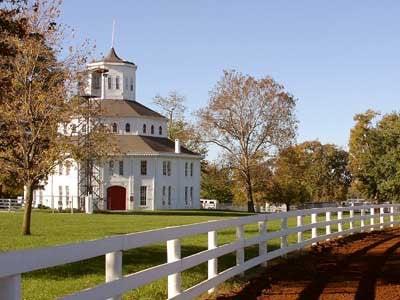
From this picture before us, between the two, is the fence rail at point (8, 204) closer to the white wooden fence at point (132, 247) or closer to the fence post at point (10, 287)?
the white wooden fence at point (132, 247)

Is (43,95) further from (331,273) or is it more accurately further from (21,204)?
(21,204)

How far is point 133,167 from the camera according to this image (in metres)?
70.2

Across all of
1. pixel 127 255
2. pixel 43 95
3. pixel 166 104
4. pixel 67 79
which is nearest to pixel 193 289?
pixel 127 255

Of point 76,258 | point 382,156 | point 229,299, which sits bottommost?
point 229,299

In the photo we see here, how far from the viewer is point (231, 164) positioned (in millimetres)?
69188

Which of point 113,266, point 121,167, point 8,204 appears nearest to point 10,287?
point 113,266

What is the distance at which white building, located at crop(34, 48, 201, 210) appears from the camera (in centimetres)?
6969

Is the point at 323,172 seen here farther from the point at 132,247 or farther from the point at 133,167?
the point at 132,247

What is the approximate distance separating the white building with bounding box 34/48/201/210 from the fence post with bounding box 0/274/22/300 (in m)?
61.5

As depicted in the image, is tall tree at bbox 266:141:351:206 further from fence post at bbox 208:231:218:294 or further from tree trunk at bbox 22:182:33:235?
fence post at bbox 208:231:218:294

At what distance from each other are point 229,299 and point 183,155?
208 ft

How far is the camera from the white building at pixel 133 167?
2744 inches

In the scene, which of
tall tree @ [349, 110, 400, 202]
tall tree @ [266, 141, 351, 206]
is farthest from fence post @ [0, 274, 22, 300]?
tall tree @ [266, 141, 351, 206]

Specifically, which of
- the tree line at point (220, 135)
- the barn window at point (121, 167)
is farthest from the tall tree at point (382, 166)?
the barn window at point (121, 167)
